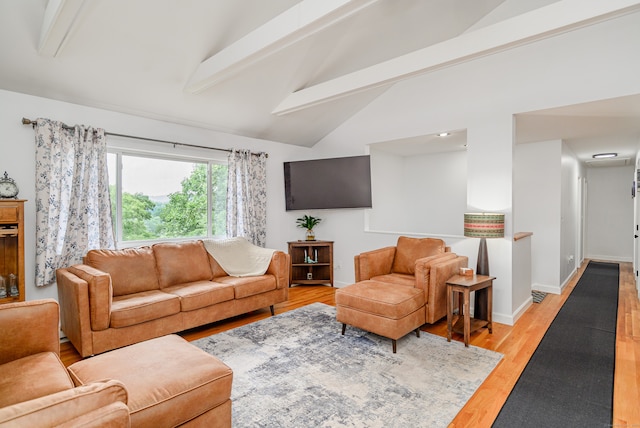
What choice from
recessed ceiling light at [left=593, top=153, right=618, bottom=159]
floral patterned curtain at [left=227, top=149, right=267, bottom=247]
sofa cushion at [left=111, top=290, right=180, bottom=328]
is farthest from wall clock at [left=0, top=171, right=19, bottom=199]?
recessed ceiling light at [left=593, top=153, right=618, bottom=159]

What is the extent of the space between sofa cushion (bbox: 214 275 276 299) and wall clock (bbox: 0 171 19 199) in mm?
1959

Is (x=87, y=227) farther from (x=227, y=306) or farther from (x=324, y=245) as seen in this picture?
(x=324, y=245)

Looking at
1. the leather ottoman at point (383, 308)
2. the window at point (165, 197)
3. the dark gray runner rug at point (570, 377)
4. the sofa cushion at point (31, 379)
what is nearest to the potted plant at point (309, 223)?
the window at point (165, 197)

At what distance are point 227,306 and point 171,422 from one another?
203cm

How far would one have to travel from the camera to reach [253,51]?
266cm

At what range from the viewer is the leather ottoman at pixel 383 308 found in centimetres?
281

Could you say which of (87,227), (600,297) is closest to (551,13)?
(600,297)

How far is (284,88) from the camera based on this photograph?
3.96 meters

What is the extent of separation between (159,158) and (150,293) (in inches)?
66.7

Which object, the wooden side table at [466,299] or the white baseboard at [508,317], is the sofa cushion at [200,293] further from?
the white baseboard at [508,317]

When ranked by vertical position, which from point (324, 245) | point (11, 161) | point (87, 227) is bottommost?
point (324, 245)

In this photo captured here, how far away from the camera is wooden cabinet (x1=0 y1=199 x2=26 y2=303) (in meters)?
2.64

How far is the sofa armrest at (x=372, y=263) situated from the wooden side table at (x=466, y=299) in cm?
80

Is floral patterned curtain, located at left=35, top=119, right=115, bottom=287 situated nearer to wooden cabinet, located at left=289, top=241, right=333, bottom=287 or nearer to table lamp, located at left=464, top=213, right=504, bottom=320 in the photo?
wooden cabinet, located at left=289, top=241, right=333, bottom=287
